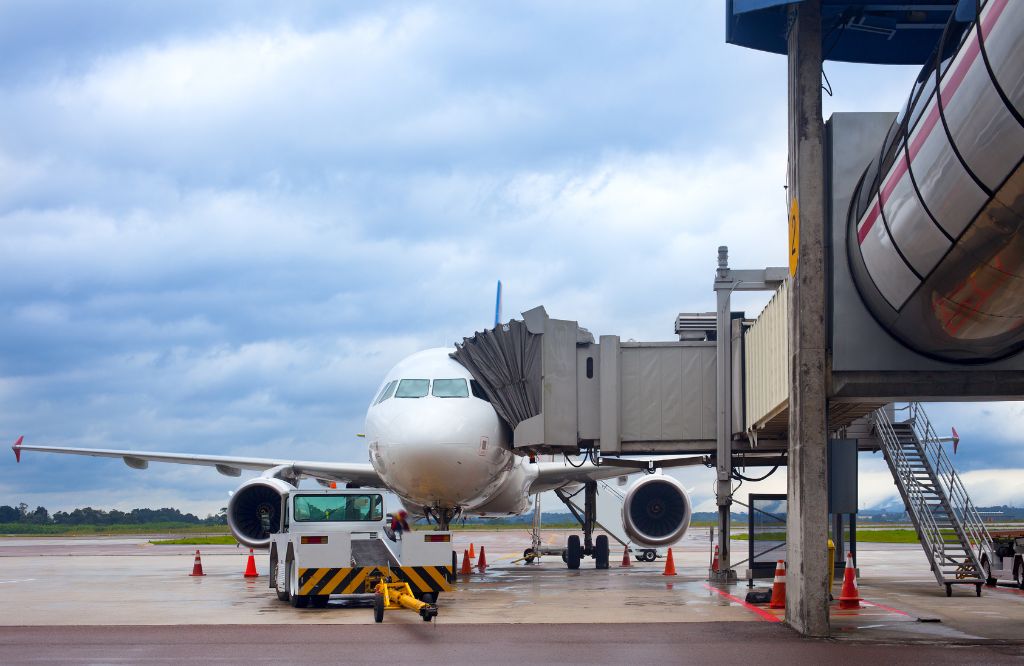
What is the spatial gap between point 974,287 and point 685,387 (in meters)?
9.73

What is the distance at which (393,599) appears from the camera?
47.8 feet

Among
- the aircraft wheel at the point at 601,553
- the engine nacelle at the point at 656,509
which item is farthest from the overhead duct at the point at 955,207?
the aircraft wheel at the point at 601,553

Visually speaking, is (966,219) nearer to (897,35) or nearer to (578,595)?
(897,35)

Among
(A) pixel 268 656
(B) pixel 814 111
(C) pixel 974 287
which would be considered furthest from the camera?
(B) pixel 814 111

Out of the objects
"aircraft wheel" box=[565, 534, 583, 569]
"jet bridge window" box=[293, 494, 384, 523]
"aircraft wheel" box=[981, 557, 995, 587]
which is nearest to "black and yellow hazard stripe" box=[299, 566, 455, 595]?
"jet bridge window" box=[293, 494, 384, 523]

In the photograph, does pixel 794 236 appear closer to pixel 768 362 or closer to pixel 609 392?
pixel 768 362

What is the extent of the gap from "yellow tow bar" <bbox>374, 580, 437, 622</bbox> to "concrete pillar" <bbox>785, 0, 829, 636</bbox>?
4262 mm

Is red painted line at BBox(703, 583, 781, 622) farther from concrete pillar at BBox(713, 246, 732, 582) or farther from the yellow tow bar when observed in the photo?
the yellow tow bar

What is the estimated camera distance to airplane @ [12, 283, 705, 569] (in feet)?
58.4

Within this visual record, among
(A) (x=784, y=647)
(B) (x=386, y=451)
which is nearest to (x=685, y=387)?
(B) (x=386, y=451)

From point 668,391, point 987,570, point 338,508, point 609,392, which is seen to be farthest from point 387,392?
point 987,570

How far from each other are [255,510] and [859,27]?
46.8 ft

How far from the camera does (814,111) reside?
12336 millimetres

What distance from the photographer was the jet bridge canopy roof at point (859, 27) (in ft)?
40.6
